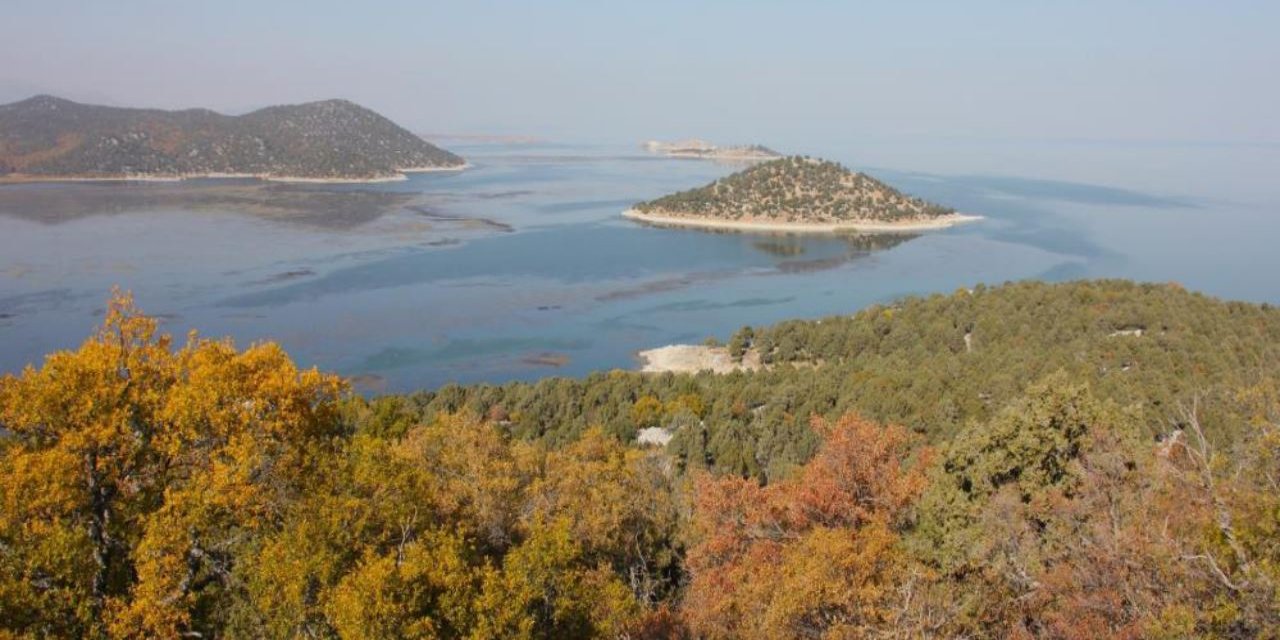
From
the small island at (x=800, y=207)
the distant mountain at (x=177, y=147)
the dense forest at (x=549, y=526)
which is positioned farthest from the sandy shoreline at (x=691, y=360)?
the distant mountain at (x=177, y=147)

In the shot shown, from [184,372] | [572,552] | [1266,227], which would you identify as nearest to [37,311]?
[184,372]

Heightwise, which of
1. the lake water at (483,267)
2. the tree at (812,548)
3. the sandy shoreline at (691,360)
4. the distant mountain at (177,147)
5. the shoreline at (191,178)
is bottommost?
the sandy shoreline at (691,360)

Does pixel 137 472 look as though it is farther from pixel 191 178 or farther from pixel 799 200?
pixel 191 178

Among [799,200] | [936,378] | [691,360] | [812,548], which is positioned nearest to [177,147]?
[799,200]

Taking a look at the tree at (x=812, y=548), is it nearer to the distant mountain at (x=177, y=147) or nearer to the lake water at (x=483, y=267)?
the lake water at (x=483, y=267)

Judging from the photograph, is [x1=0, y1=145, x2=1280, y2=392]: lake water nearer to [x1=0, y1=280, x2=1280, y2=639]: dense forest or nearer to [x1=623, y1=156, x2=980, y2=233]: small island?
[x1=623, y1=156, x2=980, y2=233]: small island
